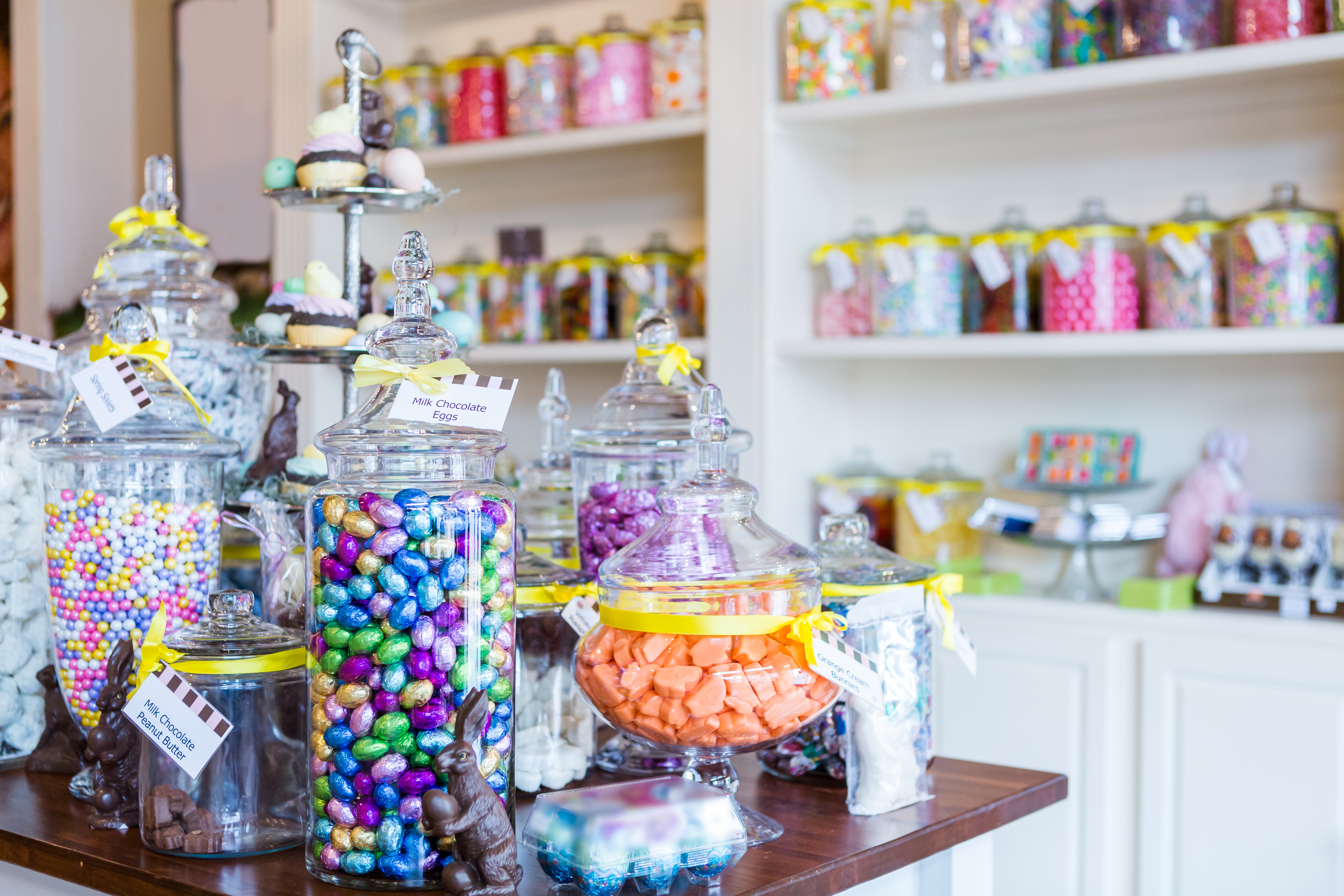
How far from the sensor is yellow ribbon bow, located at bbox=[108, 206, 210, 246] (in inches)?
56.6

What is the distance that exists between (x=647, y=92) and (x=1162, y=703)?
1472 mm

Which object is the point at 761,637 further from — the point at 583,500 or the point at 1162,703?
the point at 1162,703

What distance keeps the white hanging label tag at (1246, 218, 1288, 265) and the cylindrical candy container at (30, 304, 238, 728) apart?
1.51 metres

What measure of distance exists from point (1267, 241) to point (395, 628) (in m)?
1.56

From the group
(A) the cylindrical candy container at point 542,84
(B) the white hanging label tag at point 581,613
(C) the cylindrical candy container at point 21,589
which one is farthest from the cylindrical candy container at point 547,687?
(A) the cylindrical candy container at point 542,84

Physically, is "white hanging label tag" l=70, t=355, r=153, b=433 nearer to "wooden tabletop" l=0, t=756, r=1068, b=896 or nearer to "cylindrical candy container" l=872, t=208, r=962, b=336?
"wooden tabletop" l=0, t=756, r=1068, b=896

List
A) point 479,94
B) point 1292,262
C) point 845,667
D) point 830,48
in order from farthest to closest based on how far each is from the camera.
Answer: point 479,94, point 830,48, point 1292,262, point 845,667

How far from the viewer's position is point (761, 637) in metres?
0.96

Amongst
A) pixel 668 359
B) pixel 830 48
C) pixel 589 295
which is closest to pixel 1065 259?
pixel 830 48

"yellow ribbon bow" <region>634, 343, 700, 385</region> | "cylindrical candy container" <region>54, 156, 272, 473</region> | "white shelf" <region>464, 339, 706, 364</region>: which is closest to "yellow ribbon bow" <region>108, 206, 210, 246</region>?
"cylindrical candy container" <region>54, 156, 272, 473</region>

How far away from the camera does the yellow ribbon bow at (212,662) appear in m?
1.01

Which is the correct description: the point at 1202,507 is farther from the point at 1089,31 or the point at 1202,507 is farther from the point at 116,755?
the point at 116,755

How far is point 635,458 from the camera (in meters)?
1.25

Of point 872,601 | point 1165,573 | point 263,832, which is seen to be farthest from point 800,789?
point 1165,573
